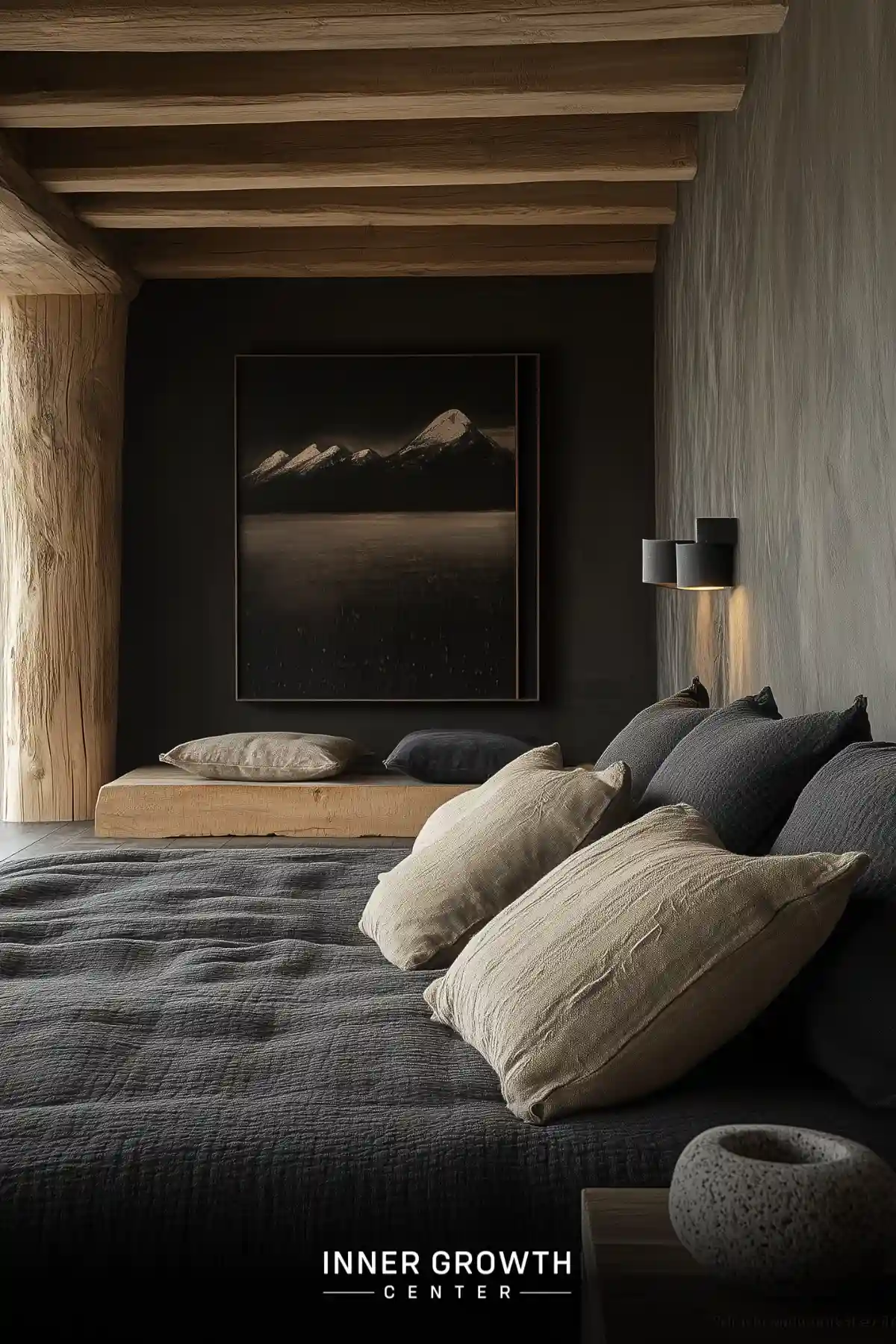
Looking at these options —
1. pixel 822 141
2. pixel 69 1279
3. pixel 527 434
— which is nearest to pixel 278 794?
pixel 527 434

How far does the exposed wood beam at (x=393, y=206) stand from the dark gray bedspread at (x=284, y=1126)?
4.09 meters

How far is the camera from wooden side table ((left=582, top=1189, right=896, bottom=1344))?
941mm

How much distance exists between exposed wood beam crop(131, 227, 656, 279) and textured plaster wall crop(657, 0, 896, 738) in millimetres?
1335

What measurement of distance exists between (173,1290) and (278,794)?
13.6 ft

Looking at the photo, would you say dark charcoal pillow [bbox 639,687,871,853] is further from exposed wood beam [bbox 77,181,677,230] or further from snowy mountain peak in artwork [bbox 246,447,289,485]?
snowy mountain peak in artwork [bbox 246,447,289,485]

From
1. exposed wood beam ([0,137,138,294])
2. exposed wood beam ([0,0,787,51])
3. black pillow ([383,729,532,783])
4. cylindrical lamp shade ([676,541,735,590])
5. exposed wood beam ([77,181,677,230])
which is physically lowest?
black pillow ([383,729,532,783])

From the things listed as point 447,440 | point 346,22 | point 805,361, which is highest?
point 346,22

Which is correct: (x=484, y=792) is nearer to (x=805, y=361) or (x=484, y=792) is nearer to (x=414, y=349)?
(x=805, y=361)

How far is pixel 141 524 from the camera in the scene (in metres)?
6.45

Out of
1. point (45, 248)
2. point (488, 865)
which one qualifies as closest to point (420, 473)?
point (45, 248)

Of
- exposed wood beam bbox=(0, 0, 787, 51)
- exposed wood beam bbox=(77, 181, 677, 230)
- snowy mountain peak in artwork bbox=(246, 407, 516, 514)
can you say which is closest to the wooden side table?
exposed wood beam bbox=(0, 0, 787, 51)

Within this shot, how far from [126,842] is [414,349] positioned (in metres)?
2.72

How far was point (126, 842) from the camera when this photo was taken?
17.6 feet

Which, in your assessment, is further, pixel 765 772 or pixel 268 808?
pixel 268 808
